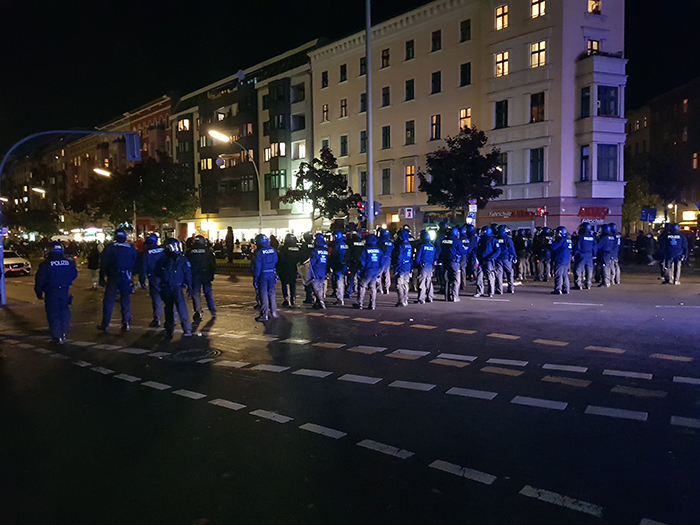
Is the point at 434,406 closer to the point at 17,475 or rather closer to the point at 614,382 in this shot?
the point at 614,382

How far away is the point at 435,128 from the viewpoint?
36.7m

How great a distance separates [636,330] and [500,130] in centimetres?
2536

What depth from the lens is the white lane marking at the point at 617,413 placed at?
18.5ft

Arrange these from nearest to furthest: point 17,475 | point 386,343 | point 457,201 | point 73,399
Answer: point 17,475, point 73,399, point 386,343, point 457,201

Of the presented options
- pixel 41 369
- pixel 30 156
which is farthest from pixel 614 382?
pixel 30 156

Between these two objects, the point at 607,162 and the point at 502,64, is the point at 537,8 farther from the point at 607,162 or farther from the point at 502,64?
the point at 607,162

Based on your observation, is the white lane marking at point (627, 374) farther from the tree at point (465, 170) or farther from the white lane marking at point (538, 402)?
the tree at point (465, 170)

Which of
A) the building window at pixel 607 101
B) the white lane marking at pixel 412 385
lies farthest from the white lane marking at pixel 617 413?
the building window at pixel 607 101

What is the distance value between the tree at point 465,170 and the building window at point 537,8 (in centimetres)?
824

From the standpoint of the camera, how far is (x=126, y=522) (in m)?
3.85

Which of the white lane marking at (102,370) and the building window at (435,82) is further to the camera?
the building window at (435,82)

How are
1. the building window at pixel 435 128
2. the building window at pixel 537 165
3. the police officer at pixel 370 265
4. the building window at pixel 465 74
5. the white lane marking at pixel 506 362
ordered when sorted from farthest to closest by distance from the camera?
the building window at pixel 435 128
the building window at pixel 465 74
the building window at pixel 537 165
the police officer at pixel 370 265
the white lane marking at pixel 506 362

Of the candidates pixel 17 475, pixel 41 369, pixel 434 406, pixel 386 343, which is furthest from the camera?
pixel 386 343

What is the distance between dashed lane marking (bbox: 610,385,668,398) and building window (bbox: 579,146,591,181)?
26895mm
